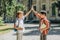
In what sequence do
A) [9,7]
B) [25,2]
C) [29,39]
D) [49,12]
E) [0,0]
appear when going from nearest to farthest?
[29,39] < [0,0] < [9,7] < [49,12] < [25,2]

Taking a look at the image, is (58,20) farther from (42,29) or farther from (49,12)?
(42,29)

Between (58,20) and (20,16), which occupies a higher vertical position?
(20,16)

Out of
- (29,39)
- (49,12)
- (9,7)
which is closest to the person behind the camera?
(29,39)

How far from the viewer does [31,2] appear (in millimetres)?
61438

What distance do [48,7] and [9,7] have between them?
21.6m

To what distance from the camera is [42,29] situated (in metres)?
10.3

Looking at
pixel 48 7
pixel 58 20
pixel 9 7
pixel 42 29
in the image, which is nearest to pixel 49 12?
pixel 48 7

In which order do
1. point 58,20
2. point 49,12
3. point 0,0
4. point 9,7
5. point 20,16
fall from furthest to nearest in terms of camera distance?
1. point 49,12
2. point 58,20
3. point 9,7
4. point 0,0
5. point 20,16

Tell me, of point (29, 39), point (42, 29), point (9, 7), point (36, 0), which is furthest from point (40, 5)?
point (42, 29)

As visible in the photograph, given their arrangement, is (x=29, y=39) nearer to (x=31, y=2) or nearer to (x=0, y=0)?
(x=0, y=0)

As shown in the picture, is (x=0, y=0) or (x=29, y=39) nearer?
(x=29, y=39)

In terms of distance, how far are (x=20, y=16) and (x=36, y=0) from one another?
169ft

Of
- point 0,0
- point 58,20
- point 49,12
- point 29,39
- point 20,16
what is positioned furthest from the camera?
point 49,12

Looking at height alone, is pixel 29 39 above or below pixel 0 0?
below
